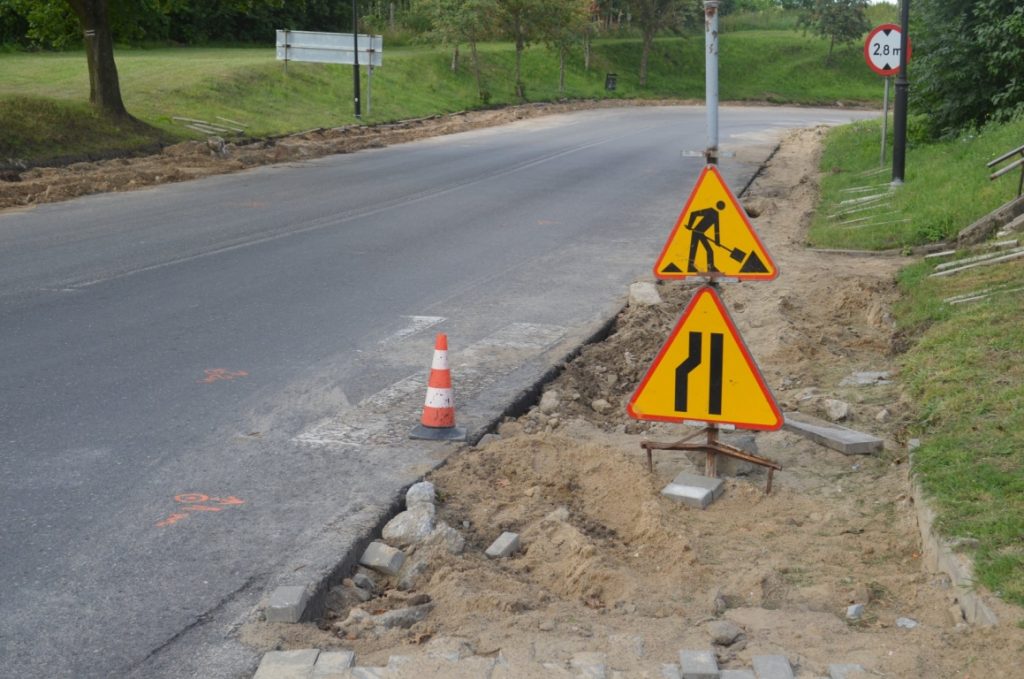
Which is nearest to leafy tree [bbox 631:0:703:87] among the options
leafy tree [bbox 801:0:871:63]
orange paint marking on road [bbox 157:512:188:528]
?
leafy tree [bbox 801:0:871:63]

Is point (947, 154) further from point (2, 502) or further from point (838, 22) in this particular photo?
point (838, 22)

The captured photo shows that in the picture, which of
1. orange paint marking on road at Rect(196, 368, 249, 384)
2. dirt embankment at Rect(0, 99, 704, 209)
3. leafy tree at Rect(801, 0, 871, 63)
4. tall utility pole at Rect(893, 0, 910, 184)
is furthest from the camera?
leafy tree at Rect(801, 0, 871, 63)

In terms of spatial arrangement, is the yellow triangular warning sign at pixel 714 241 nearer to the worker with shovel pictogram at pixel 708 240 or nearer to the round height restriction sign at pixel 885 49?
the worker with shovel pictogram at pixel 708 240

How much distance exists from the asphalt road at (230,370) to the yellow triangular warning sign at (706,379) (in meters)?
1.37

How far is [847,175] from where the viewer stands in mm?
Result: 20547

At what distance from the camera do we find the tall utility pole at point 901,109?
55.6 feet

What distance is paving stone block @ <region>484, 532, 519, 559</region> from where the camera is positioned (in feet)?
17.5

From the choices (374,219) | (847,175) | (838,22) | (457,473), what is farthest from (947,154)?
(838,22)

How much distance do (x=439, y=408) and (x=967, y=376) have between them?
3355 mm

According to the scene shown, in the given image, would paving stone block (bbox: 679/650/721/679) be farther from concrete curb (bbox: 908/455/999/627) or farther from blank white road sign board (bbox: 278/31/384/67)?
blank white road sign board (bbox: 278/31/384/67)

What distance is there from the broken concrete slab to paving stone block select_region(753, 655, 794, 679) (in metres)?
2.68

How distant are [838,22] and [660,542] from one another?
64090mm

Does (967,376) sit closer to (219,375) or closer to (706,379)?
(706,379)

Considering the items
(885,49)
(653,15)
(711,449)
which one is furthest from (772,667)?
(653,15)
